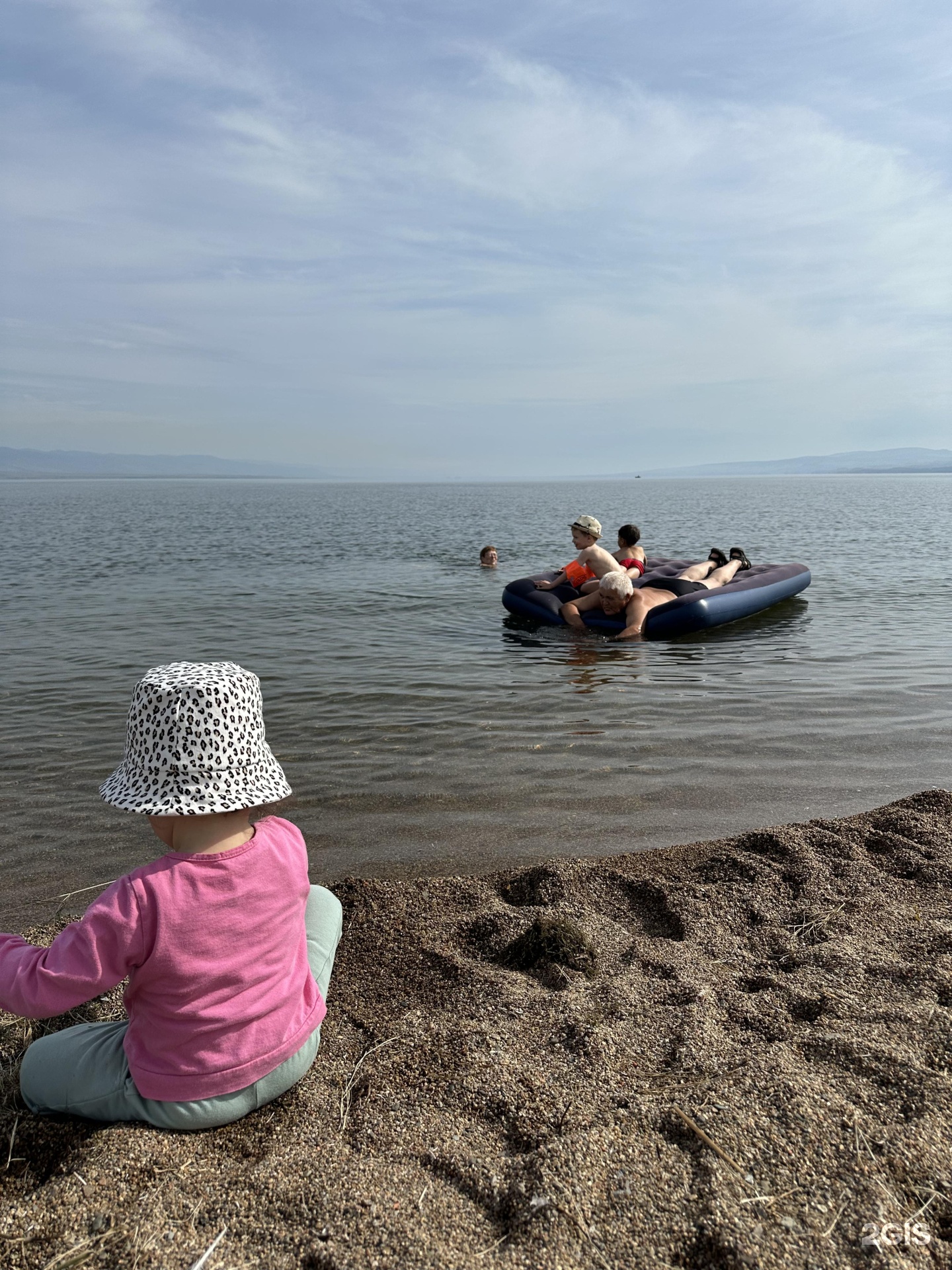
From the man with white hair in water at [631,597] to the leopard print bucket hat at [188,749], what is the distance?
10082 mm

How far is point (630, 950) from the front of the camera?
144 inches

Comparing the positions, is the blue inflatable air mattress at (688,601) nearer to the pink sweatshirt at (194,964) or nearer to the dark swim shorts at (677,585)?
the dark swim shorts at (677,585)

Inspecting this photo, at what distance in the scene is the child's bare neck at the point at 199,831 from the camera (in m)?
2.41

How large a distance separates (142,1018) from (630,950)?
1.96 metres

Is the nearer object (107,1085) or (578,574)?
(107,1085)

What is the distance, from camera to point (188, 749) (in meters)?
2.37

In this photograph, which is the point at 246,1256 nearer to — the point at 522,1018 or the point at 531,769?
the point at 522,1018

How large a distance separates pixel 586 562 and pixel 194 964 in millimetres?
11090

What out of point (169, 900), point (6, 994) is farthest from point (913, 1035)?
point (6, 994)

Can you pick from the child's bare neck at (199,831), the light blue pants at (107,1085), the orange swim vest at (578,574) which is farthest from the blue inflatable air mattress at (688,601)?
the child's bare neck at (199,831)

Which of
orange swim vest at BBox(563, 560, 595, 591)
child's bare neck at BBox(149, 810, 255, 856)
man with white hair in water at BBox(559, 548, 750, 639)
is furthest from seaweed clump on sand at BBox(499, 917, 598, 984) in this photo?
orange swim vest at BBox(563, 560, 595, 591)

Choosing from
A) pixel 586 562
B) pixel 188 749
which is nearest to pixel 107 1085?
pixel 188 749

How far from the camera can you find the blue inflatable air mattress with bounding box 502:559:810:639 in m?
12.1

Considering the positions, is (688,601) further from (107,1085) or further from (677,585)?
(107,1085)
